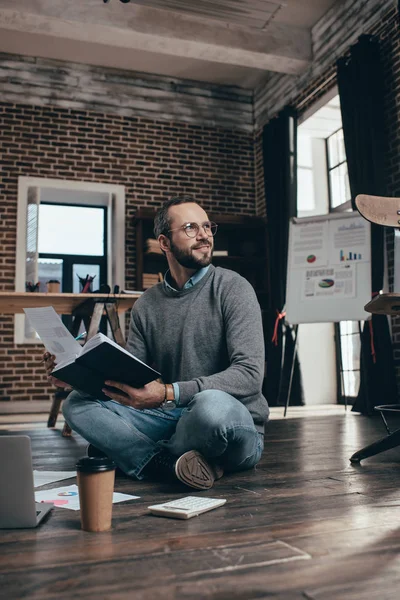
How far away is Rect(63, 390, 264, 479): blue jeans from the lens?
5.51ft

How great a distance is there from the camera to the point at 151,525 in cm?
132

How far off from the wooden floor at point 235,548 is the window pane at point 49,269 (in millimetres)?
4472

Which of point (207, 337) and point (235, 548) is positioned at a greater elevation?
point (207, 337)

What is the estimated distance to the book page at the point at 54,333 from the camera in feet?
6.33

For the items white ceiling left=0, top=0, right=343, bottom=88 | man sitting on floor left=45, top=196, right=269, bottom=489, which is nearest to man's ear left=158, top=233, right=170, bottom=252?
man sitting on floor left=45, top=196, right=269, bottom=489

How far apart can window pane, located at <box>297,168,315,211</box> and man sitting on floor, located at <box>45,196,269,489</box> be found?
4.06 m

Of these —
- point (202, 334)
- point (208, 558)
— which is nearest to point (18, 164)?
point (202, 334)

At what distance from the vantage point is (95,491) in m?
1.23

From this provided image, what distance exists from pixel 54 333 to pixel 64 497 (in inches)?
22.4

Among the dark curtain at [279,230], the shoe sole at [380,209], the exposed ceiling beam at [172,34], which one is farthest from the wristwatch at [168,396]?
the exposed ceiling beam at [172,34]

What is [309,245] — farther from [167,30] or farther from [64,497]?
[64,497]

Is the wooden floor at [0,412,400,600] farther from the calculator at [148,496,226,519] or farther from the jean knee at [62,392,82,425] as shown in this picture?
the jean knee at [62,392,82,425]

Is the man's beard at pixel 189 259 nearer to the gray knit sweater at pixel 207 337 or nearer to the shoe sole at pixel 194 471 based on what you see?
the gray knit sweater at pixel 207 337

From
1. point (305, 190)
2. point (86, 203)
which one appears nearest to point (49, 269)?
point (86, 203)
